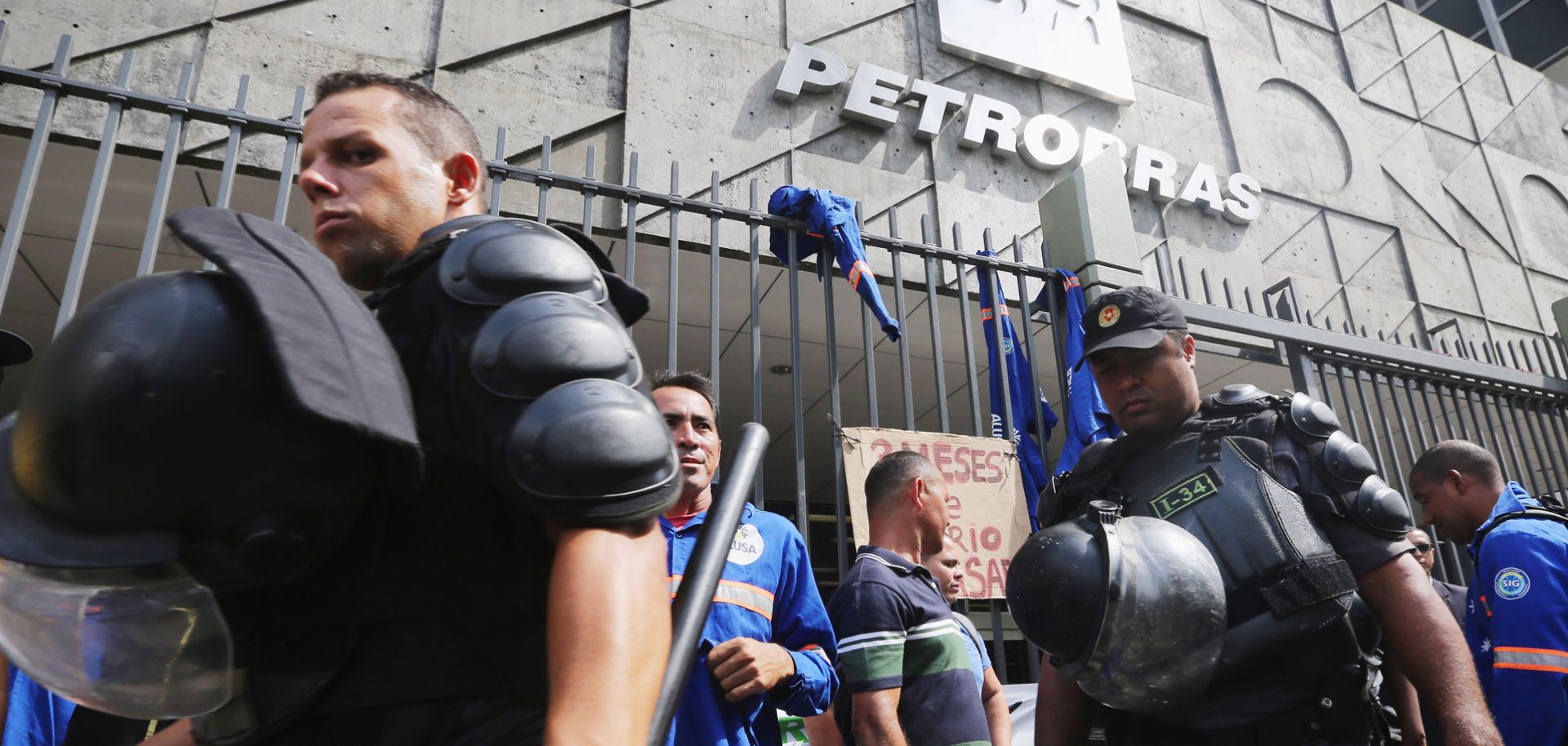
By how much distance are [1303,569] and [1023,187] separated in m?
4.85

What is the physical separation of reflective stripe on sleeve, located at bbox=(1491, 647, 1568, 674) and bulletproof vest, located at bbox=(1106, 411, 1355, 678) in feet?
4.18

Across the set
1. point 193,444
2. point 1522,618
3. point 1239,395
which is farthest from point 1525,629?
point 193,444

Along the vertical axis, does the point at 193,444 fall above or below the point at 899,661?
above

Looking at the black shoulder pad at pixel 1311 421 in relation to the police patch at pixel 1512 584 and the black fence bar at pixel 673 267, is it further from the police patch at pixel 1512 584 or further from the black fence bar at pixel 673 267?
the black fence bar at pixel 673 267

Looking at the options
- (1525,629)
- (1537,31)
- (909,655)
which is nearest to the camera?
(909,655)

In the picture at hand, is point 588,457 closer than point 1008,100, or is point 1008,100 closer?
point 588,457

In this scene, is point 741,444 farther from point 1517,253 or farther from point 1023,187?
point 1517,253

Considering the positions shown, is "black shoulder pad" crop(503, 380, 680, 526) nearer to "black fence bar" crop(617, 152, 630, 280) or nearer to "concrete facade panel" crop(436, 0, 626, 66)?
"black fence bar" crop(617, 152, 630, 280)

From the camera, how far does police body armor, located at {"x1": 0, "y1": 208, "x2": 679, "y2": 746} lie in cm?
77

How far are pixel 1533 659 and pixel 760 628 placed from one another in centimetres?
250

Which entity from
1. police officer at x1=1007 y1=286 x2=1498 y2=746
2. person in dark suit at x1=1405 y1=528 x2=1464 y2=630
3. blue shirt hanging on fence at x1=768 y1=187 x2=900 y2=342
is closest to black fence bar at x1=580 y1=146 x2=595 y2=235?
blue shirt hanging on fence at x1=768 y1=187 x2=900 y2=342

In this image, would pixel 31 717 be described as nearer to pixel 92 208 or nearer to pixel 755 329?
pixel 92 208

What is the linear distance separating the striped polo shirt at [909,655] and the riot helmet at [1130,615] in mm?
517

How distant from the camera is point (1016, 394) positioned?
13.1 ft
